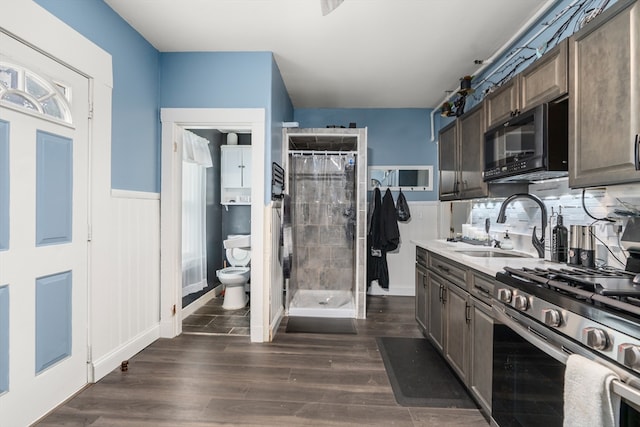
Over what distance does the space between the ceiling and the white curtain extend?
3.89 feet

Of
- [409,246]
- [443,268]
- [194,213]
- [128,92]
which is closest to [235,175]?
[194,213]

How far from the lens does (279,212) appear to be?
3.34 meters

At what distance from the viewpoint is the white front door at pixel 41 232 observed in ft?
5.17

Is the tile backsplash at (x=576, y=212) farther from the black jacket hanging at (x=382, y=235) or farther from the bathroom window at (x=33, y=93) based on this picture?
the bathroom window at (x=33, y=93)

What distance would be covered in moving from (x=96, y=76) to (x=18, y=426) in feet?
6.82

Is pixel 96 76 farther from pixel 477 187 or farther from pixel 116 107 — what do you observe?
pixel 477 187

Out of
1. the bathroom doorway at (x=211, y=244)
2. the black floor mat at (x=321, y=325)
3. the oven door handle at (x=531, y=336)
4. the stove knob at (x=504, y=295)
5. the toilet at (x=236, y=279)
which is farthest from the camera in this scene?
the toilet at (x=236, y=279)

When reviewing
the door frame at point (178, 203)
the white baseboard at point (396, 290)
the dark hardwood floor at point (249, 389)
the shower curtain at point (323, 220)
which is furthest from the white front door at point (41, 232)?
the white baseboard at point (396, 290)

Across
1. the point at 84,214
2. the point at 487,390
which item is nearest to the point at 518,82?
the point at 487,390

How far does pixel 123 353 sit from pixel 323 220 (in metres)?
2.38

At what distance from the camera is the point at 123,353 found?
95.0 inches

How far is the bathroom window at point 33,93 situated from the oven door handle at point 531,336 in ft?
8.61

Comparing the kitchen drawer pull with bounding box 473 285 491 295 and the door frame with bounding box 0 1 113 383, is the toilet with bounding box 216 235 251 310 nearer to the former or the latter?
the door frame with bounding box 0 1 113 383

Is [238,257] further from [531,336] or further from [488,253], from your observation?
[531,336]
